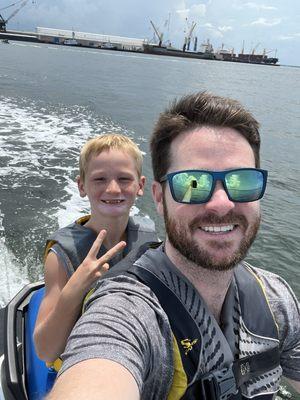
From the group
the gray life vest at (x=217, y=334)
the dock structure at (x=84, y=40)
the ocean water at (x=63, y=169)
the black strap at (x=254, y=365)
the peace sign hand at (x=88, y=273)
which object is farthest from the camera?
the dock structure at (x=84, y=40)

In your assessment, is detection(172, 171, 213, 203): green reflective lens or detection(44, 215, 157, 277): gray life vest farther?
detection(44, 215, 157, 277): gray life vest

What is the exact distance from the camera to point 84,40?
114750mm

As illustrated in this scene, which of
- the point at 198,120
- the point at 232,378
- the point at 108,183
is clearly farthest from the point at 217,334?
the point at 108,183

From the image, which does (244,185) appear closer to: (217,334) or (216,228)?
(216,228)

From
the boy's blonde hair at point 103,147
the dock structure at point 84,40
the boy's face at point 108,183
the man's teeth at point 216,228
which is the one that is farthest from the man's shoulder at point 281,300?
the dock structure at point 84,40

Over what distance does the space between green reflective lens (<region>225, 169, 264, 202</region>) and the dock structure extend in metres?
116

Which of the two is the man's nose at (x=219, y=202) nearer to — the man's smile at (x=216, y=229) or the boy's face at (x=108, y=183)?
the man's smile at (x=216, y=229)

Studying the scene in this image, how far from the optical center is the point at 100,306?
1.44m

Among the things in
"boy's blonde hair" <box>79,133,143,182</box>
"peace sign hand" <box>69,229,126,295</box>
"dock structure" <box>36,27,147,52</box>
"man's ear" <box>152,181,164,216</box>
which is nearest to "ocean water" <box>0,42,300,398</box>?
"boy's blonde hair" <box>79,133,143,182</box>

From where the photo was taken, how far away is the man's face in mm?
1646

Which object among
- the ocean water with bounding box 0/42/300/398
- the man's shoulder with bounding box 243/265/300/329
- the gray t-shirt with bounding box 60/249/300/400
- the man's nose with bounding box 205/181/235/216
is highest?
the man's nose with bounding box 205/181/235/216

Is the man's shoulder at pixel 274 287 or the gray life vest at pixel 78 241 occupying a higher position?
the man's shoulder at pixel 274 287

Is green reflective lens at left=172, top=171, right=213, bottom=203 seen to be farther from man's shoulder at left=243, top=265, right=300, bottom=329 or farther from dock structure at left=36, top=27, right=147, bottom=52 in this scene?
dock structure at left=36, top=27, right=147, bottom=52

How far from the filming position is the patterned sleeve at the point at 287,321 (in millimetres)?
1818
